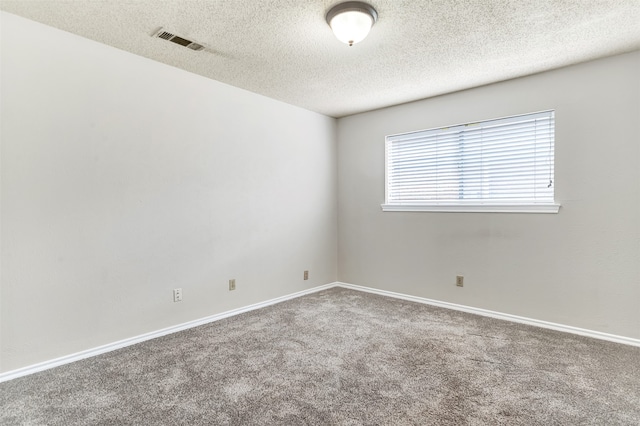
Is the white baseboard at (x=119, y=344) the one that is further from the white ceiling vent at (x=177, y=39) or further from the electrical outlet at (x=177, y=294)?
the white ceiling vent at (x=177, y=39)

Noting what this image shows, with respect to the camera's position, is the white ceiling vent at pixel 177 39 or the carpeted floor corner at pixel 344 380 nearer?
the carpeted floor corner at pixel 344 380

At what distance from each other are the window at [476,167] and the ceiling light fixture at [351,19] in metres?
1.99

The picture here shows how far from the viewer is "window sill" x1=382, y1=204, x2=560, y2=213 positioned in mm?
3087

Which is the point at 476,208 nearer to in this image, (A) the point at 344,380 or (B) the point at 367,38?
(B) the point at 367,38

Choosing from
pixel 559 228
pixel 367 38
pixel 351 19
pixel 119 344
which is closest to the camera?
pixel 351 19

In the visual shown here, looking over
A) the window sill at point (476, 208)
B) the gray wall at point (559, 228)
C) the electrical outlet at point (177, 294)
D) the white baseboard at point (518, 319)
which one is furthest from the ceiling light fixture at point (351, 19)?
the white baseboard at point (518, 319)

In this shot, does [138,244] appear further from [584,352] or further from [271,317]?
[584,352]

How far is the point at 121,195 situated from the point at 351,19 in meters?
2.21

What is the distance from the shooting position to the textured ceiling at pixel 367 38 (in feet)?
6.82

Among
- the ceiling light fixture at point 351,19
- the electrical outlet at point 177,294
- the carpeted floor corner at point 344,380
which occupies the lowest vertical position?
the carpeted floor corner at point 344,380

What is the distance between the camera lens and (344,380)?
2.13 metres

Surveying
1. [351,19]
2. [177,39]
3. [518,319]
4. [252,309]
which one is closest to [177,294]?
[252,309]

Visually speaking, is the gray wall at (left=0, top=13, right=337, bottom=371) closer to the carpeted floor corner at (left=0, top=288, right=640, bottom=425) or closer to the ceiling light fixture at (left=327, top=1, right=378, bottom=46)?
the carpeted floor corner at (left=0, top=288, right=640, bottom=425)

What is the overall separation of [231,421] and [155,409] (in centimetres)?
47
